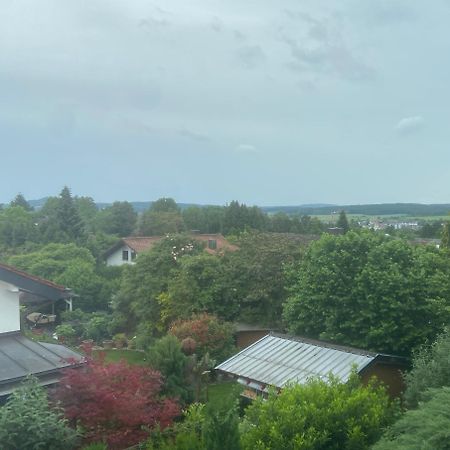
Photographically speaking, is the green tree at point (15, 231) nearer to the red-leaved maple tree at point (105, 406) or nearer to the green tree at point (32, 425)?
the red-leaved maple tree at point (105, 406)

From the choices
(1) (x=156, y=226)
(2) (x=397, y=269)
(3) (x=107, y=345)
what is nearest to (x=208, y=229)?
(1) (x=156, y=226)

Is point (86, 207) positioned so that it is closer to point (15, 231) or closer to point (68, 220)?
point (15, 231)

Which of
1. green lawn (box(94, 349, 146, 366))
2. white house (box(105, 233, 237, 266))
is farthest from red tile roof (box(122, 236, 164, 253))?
green lawn (box(94, 349, 146, 366))

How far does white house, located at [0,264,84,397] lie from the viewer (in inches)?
439

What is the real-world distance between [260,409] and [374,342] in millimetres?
8151

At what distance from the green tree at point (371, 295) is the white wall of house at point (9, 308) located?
943 centimetres

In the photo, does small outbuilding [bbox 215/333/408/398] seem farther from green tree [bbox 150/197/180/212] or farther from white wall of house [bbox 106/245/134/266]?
green tree [bbox 150/197/180/212]

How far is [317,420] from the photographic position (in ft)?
32.9

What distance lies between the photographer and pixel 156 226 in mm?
64250

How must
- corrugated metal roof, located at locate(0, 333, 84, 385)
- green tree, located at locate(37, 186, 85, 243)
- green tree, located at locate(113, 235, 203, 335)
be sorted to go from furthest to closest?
green tree, located at locate(37, 186, 85, 243) < green tree, located at locate(113, 235, 203, 335) < corrugated metal roof, located at locate(0, 333, 84, 385)

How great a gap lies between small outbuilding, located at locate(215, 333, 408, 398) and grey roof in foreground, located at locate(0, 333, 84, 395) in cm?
511

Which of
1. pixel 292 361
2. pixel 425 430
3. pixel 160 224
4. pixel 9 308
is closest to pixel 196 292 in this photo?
pixel 292 361

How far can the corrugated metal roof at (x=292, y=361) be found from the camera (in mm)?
14938

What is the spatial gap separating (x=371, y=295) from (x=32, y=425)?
11164mm
